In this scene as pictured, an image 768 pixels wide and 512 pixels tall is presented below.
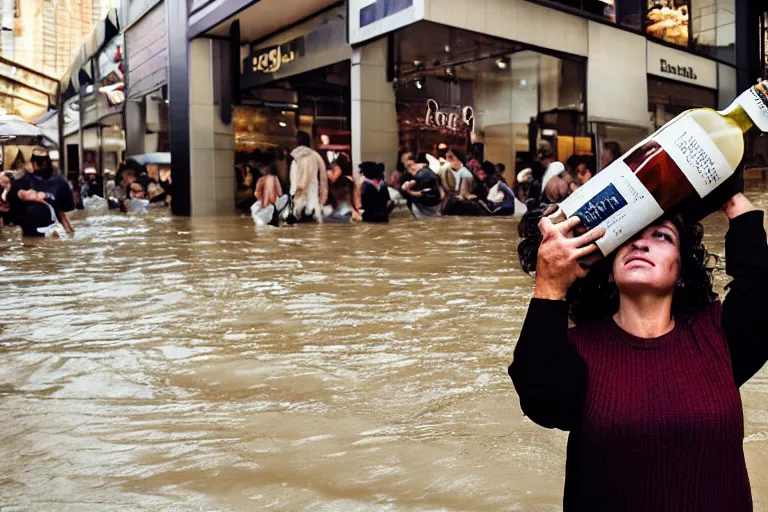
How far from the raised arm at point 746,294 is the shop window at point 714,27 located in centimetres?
2459

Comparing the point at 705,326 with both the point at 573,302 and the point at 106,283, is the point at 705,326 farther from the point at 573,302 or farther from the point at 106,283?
the point at 106,283

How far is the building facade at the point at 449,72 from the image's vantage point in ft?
65.9

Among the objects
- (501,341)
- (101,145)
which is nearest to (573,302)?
(501,341)

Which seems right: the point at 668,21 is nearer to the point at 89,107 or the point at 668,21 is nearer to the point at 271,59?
the point at 271,59

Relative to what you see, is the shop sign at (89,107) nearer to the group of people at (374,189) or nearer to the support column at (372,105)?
the group of people at (374,189)

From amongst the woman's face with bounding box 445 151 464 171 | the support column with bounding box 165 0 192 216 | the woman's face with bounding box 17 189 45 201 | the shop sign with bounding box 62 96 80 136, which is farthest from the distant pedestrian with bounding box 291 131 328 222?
the shop sign with bounding box 62 96 80 136

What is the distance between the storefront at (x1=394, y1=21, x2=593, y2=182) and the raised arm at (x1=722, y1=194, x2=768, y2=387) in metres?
20.4

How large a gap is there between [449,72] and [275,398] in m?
21.0

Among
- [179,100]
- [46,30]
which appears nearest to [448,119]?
[179,100]

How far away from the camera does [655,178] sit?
5.90ft

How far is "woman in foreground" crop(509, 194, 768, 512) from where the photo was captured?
1596mm

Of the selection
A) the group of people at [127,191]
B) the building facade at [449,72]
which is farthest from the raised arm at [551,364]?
the group of people at [127,191]

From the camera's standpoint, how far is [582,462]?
1.69 metres

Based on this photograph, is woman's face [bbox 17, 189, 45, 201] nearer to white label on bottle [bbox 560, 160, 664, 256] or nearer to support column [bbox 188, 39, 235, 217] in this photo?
support column [bbox 188, 39, 235, 217]
